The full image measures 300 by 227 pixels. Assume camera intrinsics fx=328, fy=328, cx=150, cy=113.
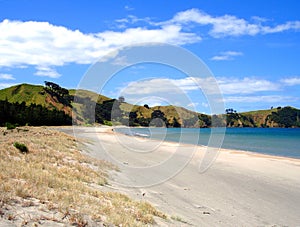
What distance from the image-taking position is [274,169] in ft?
82.6

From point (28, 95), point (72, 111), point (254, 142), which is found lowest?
point (254, 142)

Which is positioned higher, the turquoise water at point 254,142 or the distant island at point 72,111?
the distant island at point 72,111

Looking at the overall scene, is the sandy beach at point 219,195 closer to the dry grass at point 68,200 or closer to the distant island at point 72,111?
the dry grass at point 68,200

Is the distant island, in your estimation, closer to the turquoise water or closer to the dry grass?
the turquoise water

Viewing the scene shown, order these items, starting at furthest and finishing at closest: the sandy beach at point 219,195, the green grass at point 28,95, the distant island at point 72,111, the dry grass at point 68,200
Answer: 1. the green grass at point 28,95
2. the distant island at point 72,111
3. the sandy beach at point 219,195
4. the dry grass at point 68,200

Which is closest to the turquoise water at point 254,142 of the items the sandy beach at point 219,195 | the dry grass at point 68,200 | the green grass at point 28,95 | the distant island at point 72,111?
the distant island at point 72,111

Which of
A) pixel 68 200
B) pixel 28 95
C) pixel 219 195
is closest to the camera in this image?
pixel 68 200

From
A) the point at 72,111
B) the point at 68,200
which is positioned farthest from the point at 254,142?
the point at 72,111

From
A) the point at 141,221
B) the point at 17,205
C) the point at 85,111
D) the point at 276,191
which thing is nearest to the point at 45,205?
the point at 17,205

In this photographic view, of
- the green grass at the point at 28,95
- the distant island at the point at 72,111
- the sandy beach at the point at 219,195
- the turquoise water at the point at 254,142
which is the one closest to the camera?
the sandy beach at the point at 219,195

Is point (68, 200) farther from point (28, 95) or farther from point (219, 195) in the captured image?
point (28, 95)

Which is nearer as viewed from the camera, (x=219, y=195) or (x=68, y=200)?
(x=68, y=200)

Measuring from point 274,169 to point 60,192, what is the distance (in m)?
20.4

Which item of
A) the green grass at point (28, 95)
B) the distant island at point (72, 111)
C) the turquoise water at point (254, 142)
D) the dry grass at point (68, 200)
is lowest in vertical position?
the turquoise water at point (254, 142)
